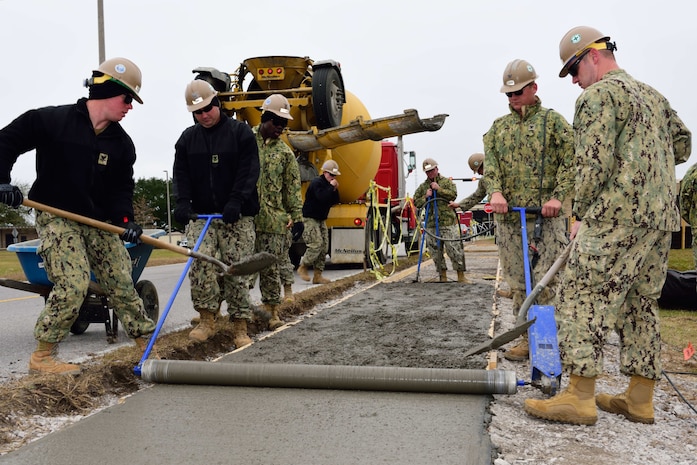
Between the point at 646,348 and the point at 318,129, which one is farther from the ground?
the point at 318,129

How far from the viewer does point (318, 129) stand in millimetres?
10047

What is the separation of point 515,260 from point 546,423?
69.5 inches

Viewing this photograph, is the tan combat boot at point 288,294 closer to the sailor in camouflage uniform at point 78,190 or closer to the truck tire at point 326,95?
the sailor in camouflage uniform at point 78,190

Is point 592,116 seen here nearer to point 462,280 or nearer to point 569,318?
point 569,318

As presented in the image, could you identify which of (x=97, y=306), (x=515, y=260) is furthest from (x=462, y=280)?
(x=97, y=306)

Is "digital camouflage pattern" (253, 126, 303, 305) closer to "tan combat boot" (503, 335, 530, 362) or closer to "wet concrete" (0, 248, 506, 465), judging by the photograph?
"wet concrete" (0, 248, 506, 465)

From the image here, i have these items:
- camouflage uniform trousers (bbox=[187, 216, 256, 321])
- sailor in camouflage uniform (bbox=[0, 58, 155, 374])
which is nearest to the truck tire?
camouflage uniform trousers (bbox=[187, 216, 256, 321])

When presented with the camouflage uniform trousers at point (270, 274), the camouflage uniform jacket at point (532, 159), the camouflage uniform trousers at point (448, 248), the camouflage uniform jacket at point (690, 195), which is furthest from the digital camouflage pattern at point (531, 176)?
the camouflage uniform trousers at point (448, 248)

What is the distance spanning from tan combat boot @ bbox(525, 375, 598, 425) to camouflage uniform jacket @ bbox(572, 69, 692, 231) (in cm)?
84

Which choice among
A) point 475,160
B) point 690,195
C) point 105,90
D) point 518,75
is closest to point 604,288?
point 690,195

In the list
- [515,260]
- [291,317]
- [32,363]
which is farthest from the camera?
[291,317]

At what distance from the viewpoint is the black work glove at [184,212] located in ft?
16.5

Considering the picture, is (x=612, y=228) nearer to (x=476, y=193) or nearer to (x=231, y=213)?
(x=231, y=213)

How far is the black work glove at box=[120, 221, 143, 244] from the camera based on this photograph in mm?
4148
